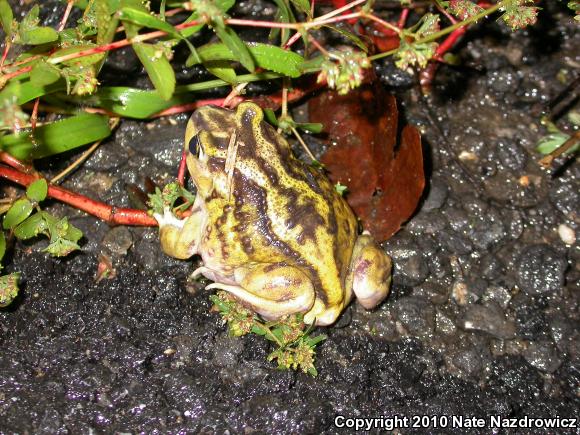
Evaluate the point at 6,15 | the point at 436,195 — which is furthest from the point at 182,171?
the point at 436,195

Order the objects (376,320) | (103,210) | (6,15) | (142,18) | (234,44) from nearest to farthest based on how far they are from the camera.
Answer: (142,18), (234,44), (6,15), (103,210), (376,320)

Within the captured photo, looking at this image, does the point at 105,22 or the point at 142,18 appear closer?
the point at 142,18

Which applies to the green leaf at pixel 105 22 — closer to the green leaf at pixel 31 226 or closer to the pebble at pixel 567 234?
the green leaf at pixel 31 226


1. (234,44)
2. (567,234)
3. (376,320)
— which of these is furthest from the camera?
(567,234)

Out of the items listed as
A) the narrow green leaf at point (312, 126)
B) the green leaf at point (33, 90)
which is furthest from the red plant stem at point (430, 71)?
the green leaf at point (33, 90)

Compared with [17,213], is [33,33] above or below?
above

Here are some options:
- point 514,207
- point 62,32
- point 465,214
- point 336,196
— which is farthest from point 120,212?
point 514,207

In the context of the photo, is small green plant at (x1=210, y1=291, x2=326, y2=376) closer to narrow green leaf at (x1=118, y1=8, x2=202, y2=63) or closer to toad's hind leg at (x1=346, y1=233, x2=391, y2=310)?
toad's hind leg at (x1=346, y1=233, x2=391, y2=310)

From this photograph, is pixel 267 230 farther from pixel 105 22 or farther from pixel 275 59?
pixel 105 22
